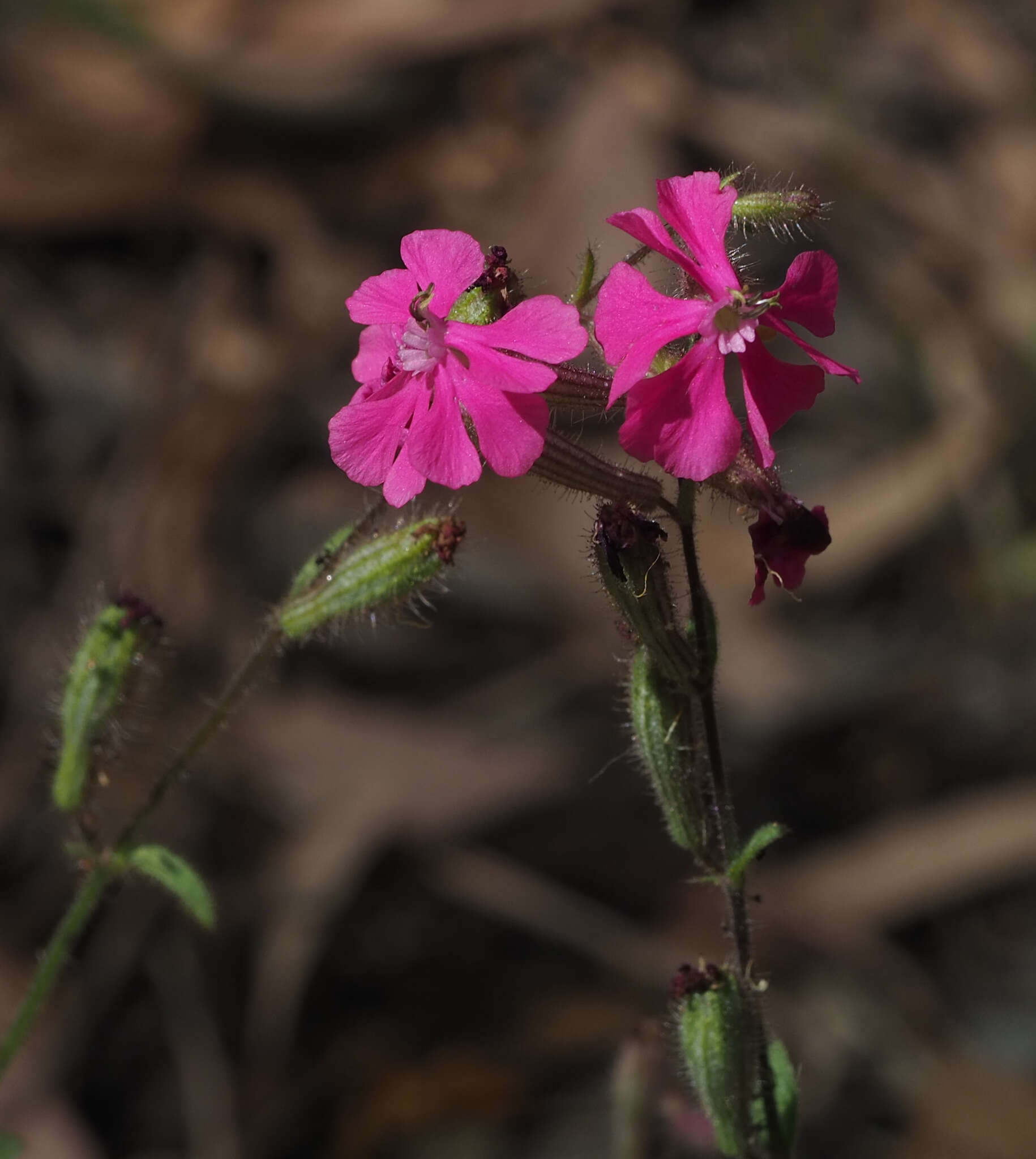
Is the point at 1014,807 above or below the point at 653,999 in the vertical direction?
above

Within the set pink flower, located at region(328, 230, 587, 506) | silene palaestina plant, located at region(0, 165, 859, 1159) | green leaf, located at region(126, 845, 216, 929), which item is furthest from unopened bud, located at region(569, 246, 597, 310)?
green leaf, located at region(126, 845, 216, 929)

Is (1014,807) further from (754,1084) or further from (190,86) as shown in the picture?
(190,86)

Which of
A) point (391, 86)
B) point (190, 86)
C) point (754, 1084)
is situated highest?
point (391, 86)

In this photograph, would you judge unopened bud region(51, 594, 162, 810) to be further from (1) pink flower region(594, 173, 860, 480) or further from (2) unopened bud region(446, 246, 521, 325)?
(1) pink flower region(594, 173, 860, 480)

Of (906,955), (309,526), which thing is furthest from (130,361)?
(906,955)

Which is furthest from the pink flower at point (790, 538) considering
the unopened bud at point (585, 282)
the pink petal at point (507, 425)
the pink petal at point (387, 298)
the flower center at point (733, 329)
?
the pink petal at point (387, 298)

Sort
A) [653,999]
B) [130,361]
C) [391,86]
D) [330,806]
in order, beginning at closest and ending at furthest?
[653,999]
[330,806]
[130,361]
[391,86]

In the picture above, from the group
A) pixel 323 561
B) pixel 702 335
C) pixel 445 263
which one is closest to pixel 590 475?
pixel 702 335
